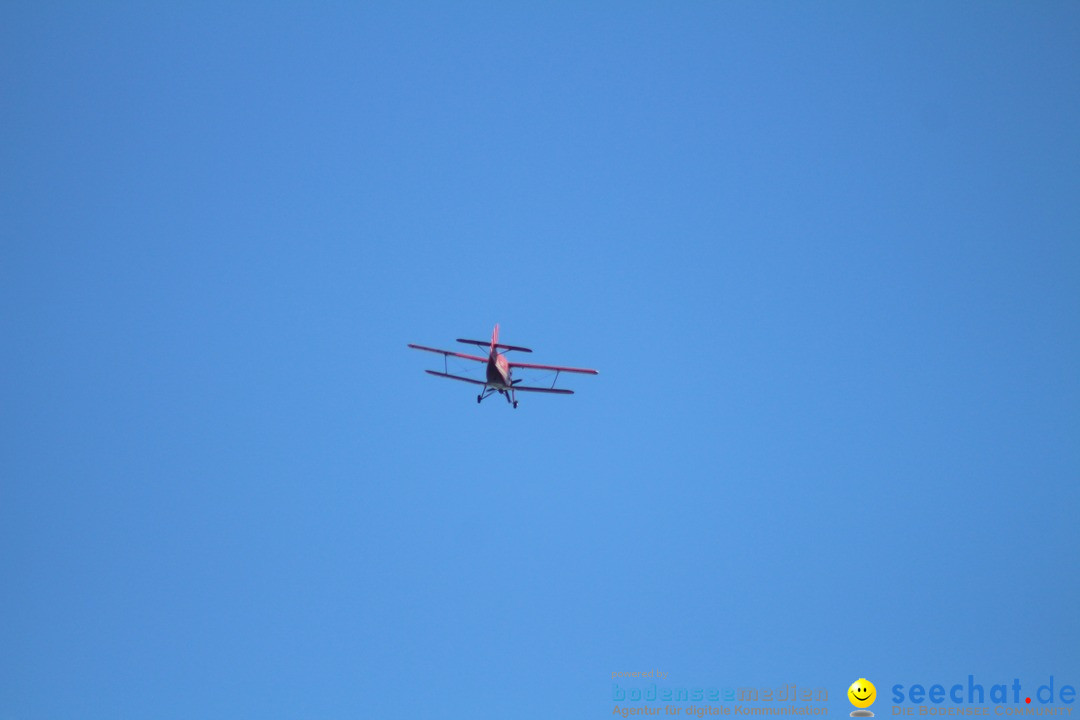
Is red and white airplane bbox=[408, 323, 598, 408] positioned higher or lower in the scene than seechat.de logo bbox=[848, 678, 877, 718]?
higher

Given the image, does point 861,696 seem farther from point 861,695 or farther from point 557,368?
point 557,368

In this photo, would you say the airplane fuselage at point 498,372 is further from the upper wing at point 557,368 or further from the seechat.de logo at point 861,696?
the seechat.de logo at point 861,696

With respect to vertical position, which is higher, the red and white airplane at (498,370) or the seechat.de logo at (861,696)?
the red and white airplane at (498,370)

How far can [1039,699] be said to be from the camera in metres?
45.9

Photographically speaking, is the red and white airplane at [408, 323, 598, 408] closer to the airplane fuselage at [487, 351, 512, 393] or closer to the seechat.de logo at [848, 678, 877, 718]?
the airplane fuselage at [487, 351, 512, 393]

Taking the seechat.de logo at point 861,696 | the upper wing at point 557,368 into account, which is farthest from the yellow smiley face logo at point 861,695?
the upper wing at point 557,368

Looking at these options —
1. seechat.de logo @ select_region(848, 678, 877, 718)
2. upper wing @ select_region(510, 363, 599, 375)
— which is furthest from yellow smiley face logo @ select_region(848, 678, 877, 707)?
upper wing @ select_region(510, 363, 599, 375)

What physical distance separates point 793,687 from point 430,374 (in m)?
22.7

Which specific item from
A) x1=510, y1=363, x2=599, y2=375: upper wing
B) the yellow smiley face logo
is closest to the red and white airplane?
x1=510, y1=363, x2=599, y2=375: upper wing

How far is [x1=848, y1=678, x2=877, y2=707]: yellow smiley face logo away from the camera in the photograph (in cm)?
4591

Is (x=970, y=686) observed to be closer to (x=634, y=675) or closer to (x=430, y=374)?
(x=634, y=675)

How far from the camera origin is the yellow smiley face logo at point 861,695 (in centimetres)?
4591

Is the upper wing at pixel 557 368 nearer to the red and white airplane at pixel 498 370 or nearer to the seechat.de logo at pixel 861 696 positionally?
the red and white airplane at pixel 498 370

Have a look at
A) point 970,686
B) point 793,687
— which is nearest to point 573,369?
point 793,687
